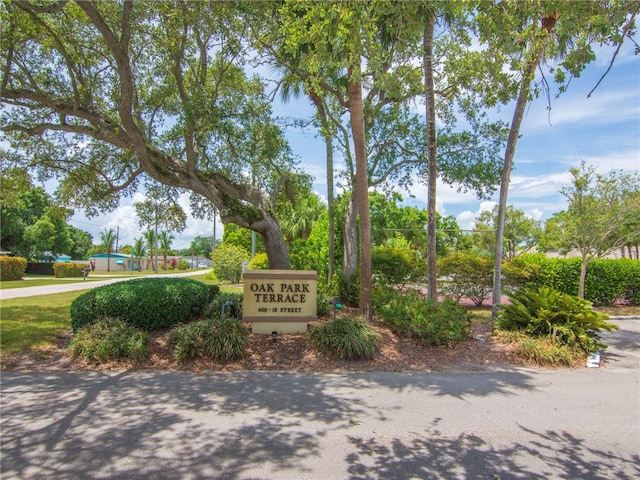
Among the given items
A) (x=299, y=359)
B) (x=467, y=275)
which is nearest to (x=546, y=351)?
(x=299, y=359)

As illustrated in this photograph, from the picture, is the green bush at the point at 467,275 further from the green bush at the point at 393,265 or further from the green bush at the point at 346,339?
the green bush at the point at 346,339

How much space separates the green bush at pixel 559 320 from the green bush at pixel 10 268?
27.8 meters

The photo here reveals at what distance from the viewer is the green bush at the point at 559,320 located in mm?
6773

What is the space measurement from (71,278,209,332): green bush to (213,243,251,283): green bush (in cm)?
1546

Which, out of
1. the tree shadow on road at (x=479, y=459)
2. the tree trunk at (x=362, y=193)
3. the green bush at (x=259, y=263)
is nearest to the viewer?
the tree shadow on road at (x=479, y=459)

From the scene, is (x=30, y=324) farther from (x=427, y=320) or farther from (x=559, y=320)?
(x=559, y=320)

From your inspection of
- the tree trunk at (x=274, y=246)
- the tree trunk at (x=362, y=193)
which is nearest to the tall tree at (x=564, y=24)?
the tree trunk at (x=362, y=193)

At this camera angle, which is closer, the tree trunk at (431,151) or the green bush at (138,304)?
the green bush at (138,304)

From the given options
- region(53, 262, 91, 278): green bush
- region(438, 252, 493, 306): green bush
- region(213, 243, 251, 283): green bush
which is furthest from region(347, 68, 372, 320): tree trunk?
region(53, 262, 91, 278): green bush

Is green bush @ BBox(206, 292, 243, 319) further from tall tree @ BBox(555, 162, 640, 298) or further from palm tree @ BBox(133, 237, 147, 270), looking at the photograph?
palm tree @ BBox(133, 237, 147, 270)

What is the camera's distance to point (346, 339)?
6465mm

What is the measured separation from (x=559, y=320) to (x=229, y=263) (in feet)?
63.1

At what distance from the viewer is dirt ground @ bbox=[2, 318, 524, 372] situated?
5.94m

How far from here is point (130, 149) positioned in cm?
879
